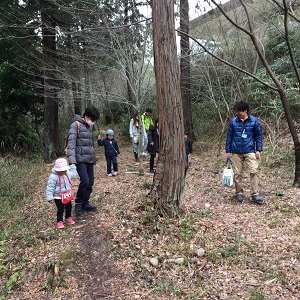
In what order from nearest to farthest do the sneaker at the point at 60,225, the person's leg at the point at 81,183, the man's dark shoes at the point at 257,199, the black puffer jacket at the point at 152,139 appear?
the sneaker at the point at 60,225 → the person's leg at the point at 81,183 → the man's dark shoes at the point at 257,199 → the black puffer jacket at the point at 152,139

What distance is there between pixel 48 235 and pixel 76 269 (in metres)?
0.95

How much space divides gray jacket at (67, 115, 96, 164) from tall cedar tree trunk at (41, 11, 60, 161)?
19.2 ft

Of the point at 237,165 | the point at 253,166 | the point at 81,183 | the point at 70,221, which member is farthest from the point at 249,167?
the point at 70,221

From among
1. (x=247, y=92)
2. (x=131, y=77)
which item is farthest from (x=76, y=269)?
(x=247, y=92)

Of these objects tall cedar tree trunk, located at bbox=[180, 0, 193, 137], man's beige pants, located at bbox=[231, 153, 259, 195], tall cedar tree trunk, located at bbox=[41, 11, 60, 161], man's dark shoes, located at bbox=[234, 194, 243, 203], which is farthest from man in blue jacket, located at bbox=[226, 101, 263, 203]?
tall cedar tree trunk, located at bbox=[41, 11, 60, 161]

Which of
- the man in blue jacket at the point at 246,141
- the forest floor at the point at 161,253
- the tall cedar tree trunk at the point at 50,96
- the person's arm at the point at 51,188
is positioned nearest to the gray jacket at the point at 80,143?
the person's arm at the point at 51,188

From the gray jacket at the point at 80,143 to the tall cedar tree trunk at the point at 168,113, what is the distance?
1.20 m

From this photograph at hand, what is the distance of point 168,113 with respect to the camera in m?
4.05

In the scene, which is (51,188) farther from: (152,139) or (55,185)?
(152,139)

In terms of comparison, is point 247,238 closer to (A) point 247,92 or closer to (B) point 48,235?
(B) point 48,235

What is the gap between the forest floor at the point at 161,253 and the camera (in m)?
2.91

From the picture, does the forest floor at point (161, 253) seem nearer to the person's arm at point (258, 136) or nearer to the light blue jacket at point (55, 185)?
the light blue jacket at point (55, 185)

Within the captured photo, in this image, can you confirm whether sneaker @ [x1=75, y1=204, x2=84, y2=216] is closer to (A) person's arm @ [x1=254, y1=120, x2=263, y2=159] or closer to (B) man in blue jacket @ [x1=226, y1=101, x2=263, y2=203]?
(B) man in blue jacket @ [x1=226, y1=101, x2=263, y2=203]

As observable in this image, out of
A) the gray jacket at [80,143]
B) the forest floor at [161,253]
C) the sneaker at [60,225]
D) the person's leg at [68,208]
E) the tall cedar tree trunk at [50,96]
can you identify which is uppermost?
the tall cedar tree trunk at [50,96]
